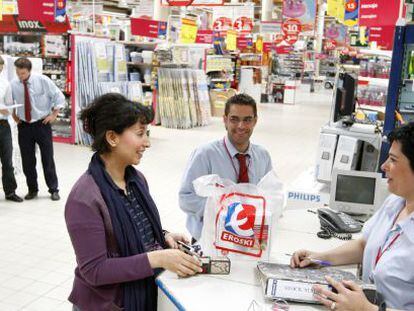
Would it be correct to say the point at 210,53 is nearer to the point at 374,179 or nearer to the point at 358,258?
the point at 374,179

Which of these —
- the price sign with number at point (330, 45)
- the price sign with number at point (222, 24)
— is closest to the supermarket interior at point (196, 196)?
the price sign with number at point (222, 24)

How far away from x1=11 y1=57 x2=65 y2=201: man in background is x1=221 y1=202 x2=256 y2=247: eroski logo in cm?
445

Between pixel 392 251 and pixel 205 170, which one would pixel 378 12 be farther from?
pixel 392 251

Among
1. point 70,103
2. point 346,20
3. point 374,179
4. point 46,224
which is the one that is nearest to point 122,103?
point 374,179

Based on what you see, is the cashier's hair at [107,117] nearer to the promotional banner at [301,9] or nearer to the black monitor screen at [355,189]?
the black monitor screen at [355,189]

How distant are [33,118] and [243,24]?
1167 centimetres

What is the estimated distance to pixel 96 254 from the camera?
1790 millimetres

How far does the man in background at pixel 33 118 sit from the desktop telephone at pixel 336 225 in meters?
4.03

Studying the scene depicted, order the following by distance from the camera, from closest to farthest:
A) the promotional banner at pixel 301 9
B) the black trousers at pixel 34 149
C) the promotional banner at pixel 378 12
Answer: the black trousers at pixel 34 149, the promotional banner at pixel 378 12, the promotional banner at pixel 301 9

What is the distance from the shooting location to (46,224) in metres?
5.25

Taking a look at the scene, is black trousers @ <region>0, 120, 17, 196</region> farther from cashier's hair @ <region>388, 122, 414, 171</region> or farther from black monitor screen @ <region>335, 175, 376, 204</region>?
cashier's hair @ <region>388, 122, 414, 171</region>

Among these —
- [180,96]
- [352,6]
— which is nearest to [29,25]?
[180,96]

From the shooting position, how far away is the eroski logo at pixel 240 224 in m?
2.06

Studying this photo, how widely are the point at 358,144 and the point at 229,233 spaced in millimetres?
2592
